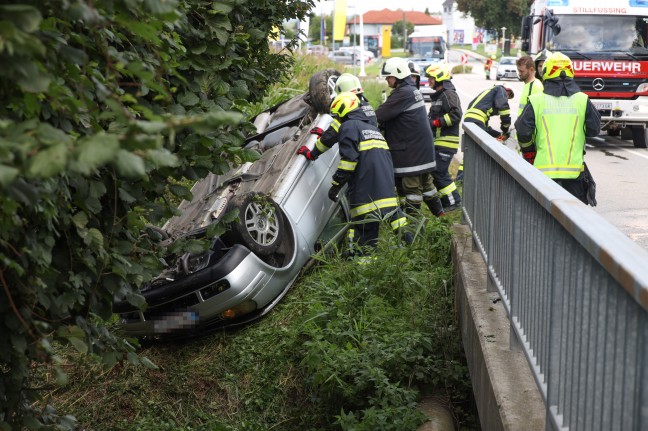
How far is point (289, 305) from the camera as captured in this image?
6723 millimetres

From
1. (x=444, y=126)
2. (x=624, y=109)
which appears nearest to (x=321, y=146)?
(x=444, y=126)

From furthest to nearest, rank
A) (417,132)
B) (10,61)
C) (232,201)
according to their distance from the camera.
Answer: (417,132) → (232,201) → (10,61)

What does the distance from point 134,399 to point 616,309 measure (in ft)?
13.7

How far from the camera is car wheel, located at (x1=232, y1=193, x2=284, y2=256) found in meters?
6.32

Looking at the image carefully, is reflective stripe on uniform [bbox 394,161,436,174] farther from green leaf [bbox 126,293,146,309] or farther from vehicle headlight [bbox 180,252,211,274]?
green leaf [bbox 126,293,146,309]

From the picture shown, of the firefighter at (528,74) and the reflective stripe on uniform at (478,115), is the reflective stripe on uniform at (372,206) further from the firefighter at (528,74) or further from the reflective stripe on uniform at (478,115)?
the reflective stripe on uniform at (478,115)

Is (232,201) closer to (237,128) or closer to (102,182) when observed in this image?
(237,128)

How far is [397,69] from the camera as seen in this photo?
28.9ft

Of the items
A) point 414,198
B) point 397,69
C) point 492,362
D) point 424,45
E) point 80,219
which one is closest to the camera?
point 80,219

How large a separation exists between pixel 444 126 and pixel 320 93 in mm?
1824

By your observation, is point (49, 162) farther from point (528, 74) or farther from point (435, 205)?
point (528, 74)

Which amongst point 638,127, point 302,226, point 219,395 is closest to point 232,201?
point 302,226

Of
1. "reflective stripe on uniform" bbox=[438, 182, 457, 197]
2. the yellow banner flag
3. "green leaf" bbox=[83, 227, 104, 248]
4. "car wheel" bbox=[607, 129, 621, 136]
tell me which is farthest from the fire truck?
"green leaf" bbox=[83, 227, 104, 248]

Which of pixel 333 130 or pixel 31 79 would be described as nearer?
pixel 31 79
